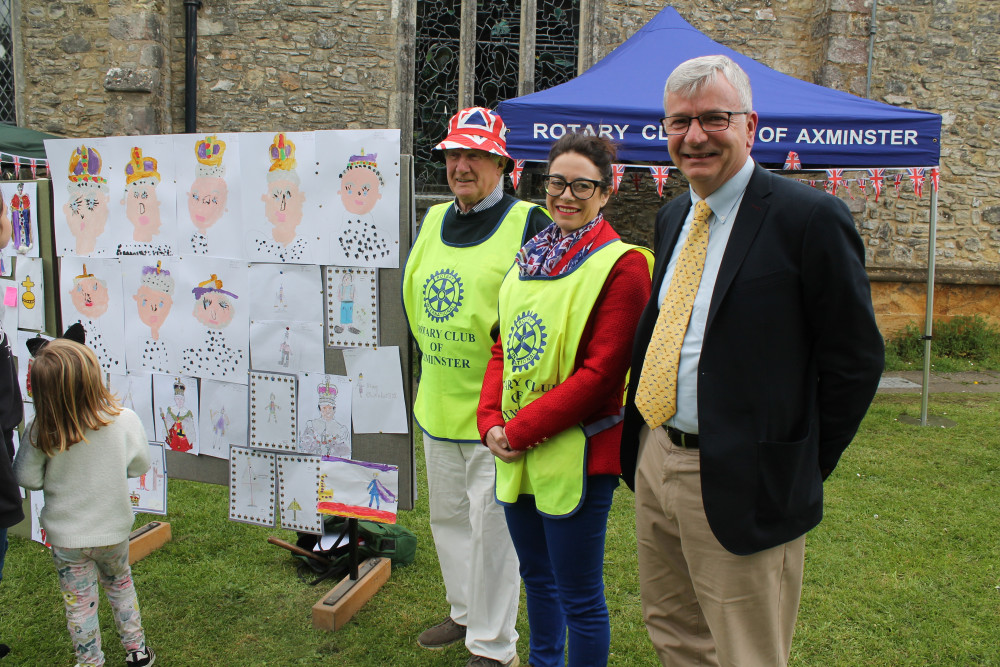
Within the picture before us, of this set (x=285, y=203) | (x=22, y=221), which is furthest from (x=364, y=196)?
(x=22, y=221)

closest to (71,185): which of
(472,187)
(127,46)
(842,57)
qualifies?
(472,187)

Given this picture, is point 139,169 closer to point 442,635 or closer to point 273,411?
point 273,411

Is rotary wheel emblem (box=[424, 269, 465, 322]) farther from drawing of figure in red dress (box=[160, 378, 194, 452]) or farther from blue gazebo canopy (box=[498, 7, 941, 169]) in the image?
blue gazebo canopy (box=[498, 7, 941, 169])

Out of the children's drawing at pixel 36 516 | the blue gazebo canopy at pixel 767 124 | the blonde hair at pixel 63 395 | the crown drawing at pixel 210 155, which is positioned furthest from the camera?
the blue gazebo canopy at pixel 767 124

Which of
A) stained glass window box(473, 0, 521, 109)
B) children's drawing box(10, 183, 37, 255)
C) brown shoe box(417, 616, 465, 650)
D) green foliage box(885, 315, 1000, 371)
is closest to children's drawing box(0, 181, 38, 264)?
children's drawing box(10, 183, 37, 255)

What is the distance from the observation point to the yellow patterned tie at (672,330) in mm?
1717

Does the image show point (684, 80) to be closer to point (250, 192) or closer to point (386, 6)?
point (250, 192)

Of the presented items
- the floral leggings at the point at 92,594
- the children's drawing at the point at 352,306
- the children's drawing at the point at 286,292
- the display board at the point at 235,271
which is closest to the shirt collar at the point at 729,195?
the display board at the point at 235,271

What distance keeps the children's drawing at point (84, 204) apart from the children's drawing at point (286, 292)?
851 mm

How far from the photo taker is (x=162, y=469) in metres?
3.18

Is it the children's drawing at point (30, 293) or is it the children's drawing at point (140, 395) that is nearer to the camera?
the children's drawing at point (140, 395)

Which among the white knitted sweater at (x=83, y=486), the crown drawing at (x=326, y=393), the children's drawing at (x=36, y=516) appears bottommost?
the children's drawing at (x=36, y=516)

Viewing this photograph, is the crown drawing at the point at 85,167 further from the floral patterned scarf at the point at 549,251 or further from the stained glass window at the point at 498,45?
the stained glass window at the point at 498,45

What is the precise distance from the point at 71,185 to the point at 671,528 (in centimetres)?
298
